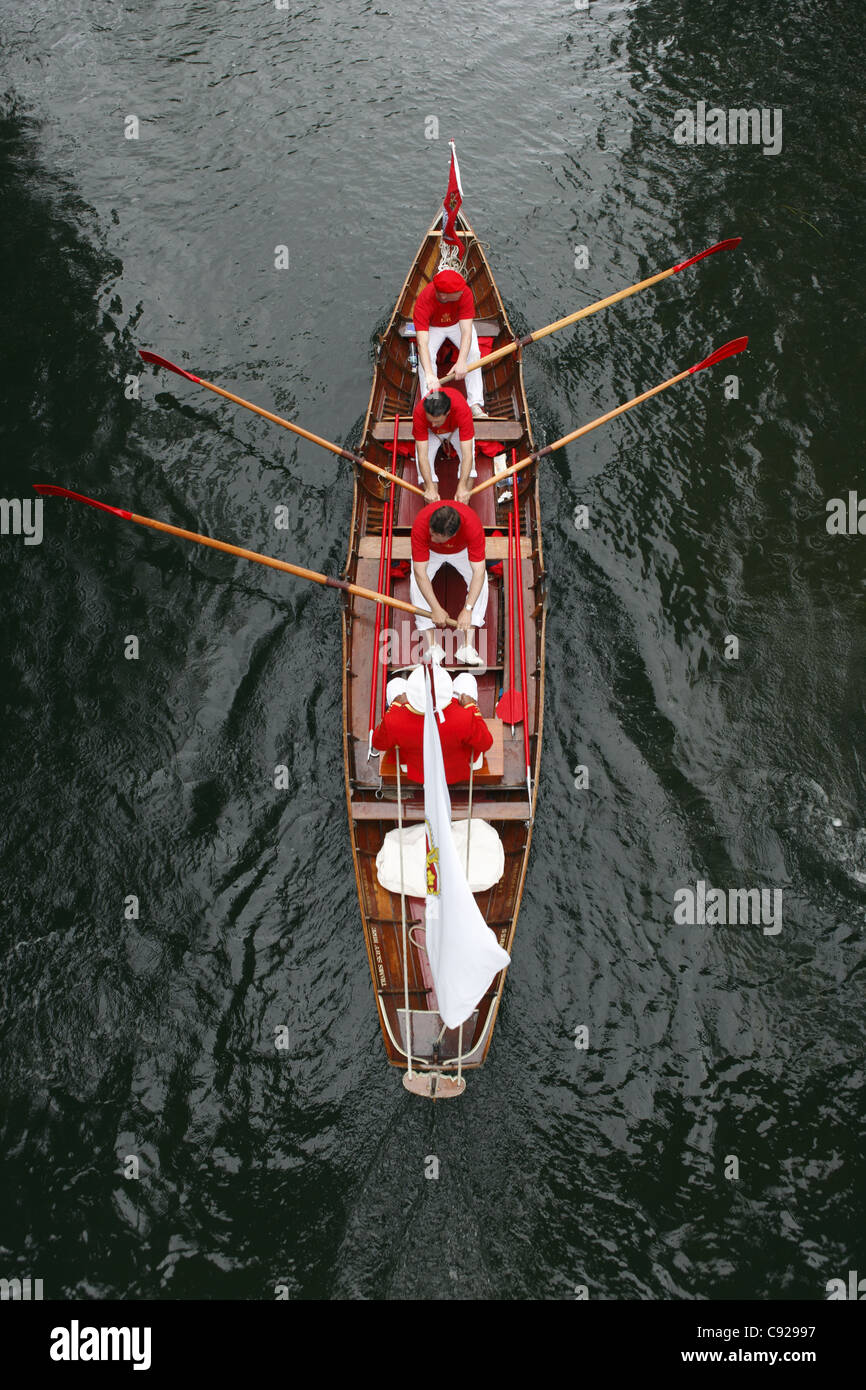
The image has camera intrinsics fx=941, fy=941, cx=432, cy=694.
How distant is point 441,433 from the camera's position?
13.4 m

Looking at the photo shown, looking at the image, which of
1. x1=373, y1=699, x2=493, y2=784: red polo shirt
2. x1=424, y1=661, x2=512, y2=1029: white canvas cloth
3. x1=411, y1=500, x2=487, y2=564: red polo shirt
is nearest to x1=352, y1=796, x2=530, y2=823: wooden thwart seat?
x1=373, y1=699, x2=493, y2=784: red polo shirt

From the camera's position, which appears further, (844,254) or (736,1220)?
(844,254)

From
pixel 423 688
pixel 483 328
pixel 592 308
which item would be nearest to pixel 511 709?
pixel 423 688

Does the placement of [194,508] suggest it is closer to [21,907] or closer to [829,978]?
[21,907]

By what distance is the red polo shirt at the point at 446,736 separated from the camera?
10305 millimetres

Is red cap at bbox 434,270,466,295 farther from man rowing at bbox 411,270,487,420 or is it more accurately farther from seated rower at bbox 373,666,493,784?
seated rower at bbox 373,666,493,784

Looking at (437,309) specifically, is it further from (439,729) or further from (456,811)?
(456,811)

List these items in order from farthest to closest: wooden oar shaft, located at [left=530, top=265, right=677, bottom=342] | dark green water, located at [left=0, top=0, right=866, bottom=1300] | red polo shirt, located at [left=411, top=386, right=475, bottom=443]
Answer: wooden oar shaft, located at [left=530, top=265, right=677, bottom=342], red polo shirt, located at [left=411, top=386, right=475, bottom=443], dark green water, located at [left=0, top=0, right=866, bottom=1300]

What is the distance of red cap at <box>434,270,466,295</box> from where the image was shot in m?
14.0

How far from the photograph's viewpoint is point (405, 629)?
12.9 metres

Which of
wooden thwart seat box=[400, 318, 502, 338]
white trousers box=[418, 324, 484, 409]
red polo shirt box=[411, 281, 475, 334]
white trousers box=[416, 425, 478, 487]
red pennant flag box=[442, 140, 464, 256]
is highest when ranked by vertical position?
red pennant flag box=[442, 140, 464, 256]

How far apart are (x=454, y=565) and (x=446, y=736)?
10.0ft

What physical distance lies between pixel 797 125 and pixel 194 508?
16.1 m
